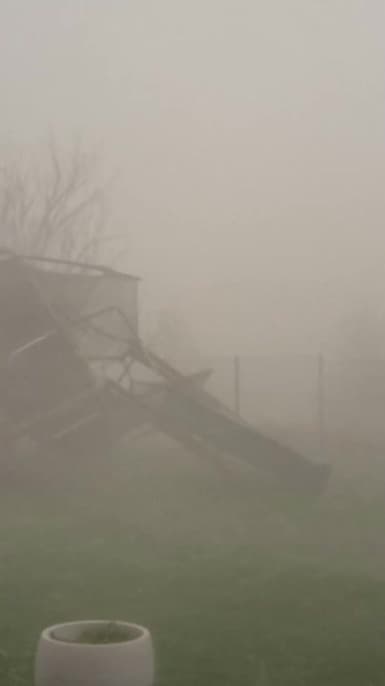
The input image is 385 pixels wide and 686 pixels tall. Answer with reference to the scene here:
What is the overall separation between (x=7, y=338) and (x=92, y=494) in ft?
11.0

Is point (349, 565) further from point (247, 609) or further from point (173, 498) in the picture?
point (173, 498)

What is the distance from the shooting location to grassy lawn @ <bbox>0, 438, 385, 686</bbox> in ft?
28.3

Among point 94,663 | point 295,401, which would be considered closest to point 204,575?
point 94,663

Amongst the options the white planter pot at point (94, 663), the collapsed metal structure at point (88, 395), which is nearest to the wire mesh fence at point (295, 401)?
the collapsed metal structure at point (88, 395)

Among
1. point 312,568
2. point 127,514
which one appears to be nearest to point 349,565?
point 312,568

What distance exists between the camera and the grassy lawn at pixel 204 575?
8.62 meters

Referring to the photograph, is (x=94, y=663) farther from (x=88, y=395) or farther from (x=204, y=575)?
(x=88, y=395)

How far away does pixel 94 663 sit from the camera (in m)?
6.93

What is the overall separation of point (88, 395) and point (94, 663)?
11331 mm

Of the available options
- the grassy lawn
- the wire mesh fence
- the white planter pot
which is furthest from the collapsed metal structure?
the white planter pot

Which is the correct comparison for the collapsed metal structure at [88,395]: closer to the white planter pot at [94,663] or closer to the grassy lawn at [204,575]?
the grassy lawn at [204,575]

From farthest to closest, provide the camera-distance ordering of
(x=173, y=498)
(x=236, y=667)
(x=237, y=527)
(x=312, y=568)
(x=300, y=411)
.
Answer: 1. (x=300, y=411)
2. (x=173, y=498)
3. (x=237, y=527)
4. (x=312, y=568)
5. (x=236, y=667)

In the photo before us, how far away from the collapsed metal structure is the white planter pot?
1053 cm

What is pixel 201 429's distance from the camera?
18172mm
